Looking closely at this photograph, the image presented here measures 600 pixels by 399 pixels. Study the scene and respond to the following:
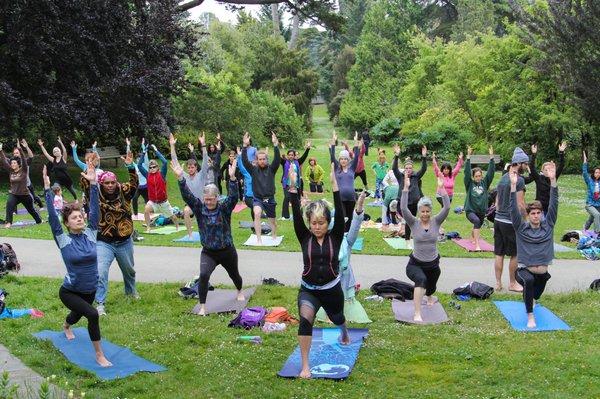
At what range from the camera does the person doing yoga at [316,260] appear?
22.6 feet

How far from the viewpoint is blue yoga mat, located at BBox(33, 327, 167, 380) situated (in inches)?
278

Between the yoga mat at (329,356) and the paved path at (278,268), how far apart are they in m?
2.78

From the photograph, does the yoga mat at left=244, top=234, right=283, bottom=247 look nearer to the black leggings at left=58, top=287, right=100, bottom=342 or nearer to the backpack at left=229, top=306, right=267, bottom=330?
the backpack at left=229, top=306, right=267, bottom=330

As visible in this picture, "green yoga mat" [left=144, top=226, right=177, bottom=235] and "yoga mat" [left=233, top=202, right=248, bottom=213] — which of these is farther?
"yoga mat" [left=233, top=202, right=248, bottom=213]

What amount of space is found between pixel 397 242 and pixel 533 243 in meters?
5.86

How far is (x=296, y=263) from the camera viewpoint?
12648mm

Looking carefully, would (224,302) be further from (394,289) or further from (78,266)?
(78,266)

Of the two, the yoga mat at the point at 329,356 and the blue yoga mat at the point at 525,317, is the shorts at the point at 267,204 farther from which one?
the yoga mat at the point at 329,356

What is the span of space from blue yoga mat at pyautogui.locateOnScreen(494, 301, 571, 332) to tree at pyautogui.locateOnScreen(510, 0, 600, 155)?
58.7 feet

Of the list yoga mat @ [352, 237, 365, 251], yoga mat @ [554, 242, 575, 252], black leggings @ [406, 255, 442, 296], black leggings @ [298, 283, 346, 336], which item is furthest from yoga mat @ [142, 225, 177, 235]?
black leggings @ [298, 283, 346, 336]

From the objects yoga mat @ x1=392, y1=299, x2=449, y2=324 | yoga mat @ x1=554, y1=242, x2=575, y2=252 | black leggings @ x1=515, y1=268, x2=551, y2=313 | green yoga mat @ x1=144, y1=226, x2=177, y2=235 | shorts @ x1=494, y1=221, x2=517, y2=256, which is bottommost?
yoga mat @ x1=392, y1=299, x2=449, y2=324

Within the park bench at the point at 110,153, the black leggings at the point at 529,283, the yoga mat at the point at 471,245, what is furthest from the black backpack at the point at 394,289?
the park bench at the point at 110,153

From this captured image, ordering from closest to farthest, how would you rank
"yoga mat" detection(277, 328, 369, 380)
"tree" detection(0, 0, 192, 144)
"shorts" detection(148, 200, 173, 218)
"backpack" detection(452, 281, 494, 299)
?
1. "yoga mat" detection(277, 328, 369, 380)
2. "backpack" detection(452, 281, 494, 299)
3. "shorts" detection(148, 200, 173, 218)
4. "tree" detection(0, 0, 192, 144)

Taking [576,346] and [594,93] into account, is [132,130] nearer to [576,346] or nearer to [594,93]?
[594,93]
